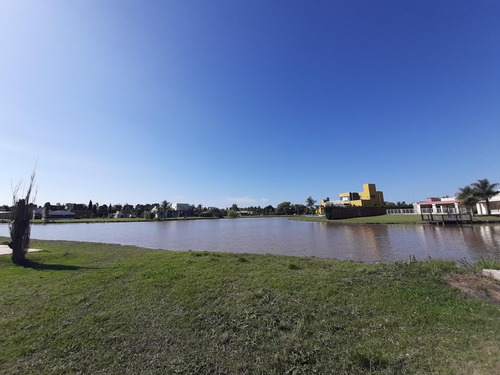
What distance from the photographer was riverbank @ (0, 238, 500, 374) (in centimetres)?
293

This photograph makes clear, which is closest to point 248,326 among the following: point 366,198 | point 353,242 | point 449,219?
point 353,242

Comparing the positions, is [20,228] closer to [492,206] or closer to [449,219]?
[449,219]

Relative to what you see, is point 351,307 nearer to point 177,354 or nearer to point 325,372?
point 325,372

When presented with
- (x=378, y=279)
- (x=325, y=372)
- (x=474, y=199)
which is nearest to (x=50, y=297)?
(x=325, y=372)

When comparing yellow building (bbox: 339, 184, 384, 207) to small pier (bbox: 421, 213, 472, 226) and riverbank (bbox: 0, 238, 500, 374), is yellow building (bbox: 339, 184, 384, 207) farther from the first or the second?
riverbank (bbox: 0, 238, 500, 374)

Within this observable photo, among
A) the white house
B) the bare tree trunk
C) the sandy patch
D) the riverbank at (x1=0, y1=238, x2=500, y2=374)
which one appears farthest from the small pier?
the bare tree trunk

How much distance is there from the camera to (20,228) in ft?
33.3

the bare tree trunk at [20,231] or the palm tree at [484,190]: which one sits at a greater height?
the palm tree at [484,190]

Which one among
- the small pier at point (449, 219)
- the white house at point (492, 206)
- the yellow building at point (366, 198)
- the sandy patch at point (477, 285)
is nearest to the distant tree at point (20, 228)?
the sandy patch at point (477, 285)

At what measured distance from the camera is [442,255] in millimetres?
14180

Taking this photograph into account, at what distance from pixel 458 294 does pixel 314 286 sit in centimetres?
325

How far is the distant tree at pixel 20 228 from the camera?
987 cm

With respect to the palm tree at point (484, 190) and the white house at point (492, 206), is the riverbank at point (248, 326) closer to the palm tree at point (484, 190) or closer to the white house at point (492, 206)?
the palm tree at point (484, 190)

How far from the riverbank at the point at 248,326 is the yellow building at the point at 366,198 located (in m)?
75.7
